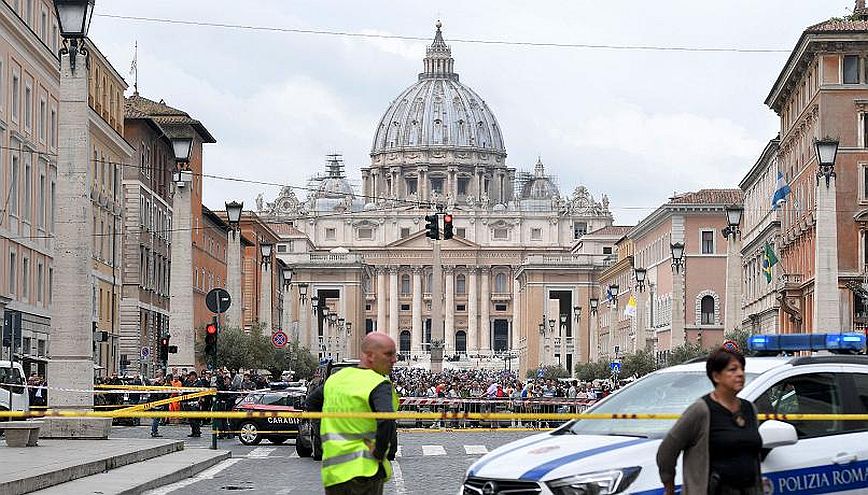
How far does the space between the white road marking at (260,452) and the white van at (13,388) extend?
3.79 meters

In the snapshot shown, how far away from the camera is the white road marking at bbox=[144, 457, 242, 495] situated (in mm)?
20086

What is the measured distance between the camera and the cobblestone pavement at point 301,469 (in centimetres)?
2059

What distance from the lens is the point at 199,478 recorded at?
22.9m

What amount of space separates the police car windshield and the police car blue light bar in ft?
3.24

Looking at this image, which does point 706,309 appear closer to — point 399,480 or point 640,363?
point 640,363

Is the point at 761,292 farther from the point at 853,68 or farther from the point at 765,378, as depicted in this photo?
the point at 765,378

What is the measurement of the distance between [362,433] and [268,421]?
81.7 ft

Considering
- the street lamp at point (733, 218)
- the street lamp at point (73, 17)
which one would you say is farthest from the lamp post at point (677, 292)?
the street lamp at point (73, 17)

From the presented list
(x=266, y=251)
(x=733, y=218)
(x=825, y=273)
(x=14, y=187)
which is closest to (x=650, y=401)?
(x=825, y=273)

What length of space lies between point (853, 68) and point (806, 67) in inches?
133

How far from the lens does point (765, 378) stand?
11.7m

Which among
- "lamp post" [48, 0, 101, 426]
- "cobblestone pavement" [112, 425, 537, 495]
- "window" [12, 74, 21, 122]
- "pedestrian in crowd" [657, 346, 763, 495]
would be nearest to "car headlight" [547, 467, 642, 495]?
"pedestrian in crowd" [657, 346, 763, 495]

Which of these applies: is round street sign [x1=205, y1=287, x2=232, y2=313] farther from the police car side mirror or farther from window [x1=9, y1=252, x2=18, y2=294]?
the police car side mirror

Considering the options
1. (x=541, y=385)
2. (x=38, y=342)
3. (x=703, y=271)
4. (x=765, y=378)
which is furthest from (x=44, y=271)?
(x=703, y=271)
